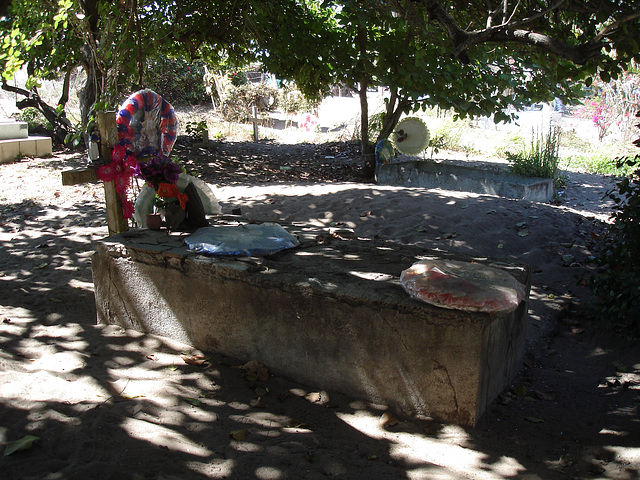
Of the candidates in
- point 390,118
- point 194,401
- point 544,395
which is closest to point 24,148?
point 390,118

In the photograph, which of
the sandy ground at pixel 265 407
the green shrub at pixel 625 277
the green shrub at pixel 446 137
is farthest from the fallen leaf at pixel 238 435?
the green shrub at pixel 446 137

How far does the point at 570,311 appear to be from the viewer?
15.4ft

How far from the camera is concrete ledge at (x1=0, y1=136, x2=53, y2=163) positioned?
1085 centimetres

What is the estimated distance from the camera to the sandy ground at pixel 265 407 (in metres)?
2.47

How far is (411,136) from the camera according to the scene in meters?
10.2

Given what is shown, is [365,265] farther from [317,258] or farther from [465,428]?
[465,428]

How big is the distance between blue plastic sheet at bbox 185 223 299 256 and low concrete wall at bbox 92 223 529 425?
3.9 inches

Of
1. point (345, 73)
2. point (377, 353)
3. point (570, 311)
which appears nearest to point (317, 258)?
point (377, 353)

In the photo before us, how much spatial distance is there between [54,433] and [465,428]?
2.12 metres

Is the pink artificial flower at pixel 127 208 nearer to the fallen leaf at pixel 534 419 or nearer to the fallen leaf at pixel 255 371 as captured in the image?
the fallen leaf at pixel 255 371

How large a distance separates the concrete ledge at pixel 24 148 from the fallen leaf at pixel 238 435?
34.1 ft

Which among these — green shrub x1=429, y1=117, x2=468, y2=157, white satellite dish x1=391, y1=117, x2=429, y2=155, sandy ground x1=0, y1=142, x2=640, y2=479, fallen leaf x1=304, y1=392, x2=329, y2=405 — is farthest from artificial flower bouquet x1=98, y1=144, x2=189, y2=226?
green shrub x1=429, y1=117, x2=468, y2=157

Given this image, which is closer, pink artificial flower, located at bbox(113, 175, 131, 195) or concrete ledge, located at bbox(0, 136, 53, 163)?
pink artificial flower, located at bbox(113, 175, 131, 195)

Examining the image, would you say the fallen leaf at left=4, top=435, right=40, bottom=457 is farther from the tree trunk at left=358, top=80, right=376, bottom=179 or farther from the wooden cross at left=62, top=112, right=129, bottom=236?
the tree trunk at left=358, top=80, right=376, bottom=179
